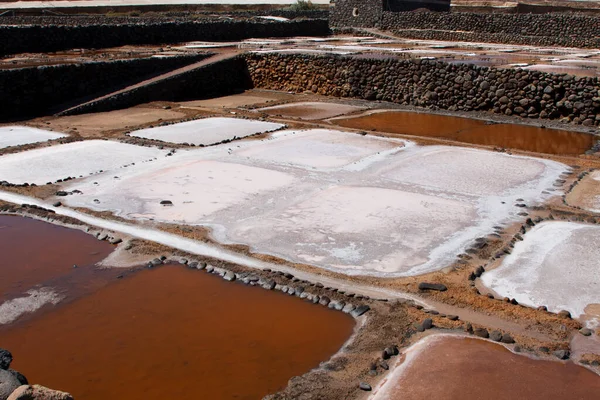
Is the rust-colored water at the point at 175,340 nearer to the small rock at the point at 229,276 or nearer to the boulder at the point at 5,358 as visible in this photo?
the small rock at the point at 229,276

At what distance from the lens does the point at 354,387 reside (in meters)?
4.97

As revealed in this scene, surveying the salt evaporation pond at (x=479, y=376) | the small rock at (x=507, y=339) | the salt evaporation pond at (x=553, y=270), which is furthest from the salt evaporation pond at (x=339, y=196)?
the salt evaporation pond at (x=479, y=376)

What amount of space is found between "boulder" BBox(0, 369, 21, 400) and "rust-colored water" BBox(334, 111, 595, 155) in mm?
11278

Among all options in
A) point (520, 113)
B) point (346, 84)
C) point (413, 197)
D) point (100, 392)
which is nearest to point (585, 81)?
point (520, 113)

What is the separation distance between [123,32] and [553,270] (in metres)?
23.3

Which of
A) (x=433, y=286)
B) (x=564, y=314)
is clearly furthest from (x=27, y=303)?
(x=564, y=314)

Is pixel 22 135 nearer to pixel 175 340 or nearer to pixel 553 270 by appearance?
pixel 175 340

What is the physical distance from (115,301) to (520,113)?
1291 cm

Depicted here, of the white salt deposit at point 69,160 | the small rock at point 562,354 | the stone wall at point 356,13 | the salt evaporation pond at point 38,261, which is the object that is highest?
the stone wall at point 356,13

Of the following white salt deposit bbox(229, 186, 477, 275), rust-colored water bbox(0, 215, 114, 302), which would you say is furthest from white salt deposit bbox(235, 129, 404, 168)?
rust-colored water bbox(0, 215, 114, 302)

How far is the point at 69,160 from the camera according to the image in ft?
38.7

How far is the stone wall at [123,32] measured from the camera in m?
23.2

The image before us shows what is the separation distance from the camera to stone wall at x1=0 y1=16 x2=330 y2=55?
2317cm

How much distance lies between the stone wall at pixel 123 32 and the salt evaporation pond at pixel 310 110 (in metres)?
10.9
